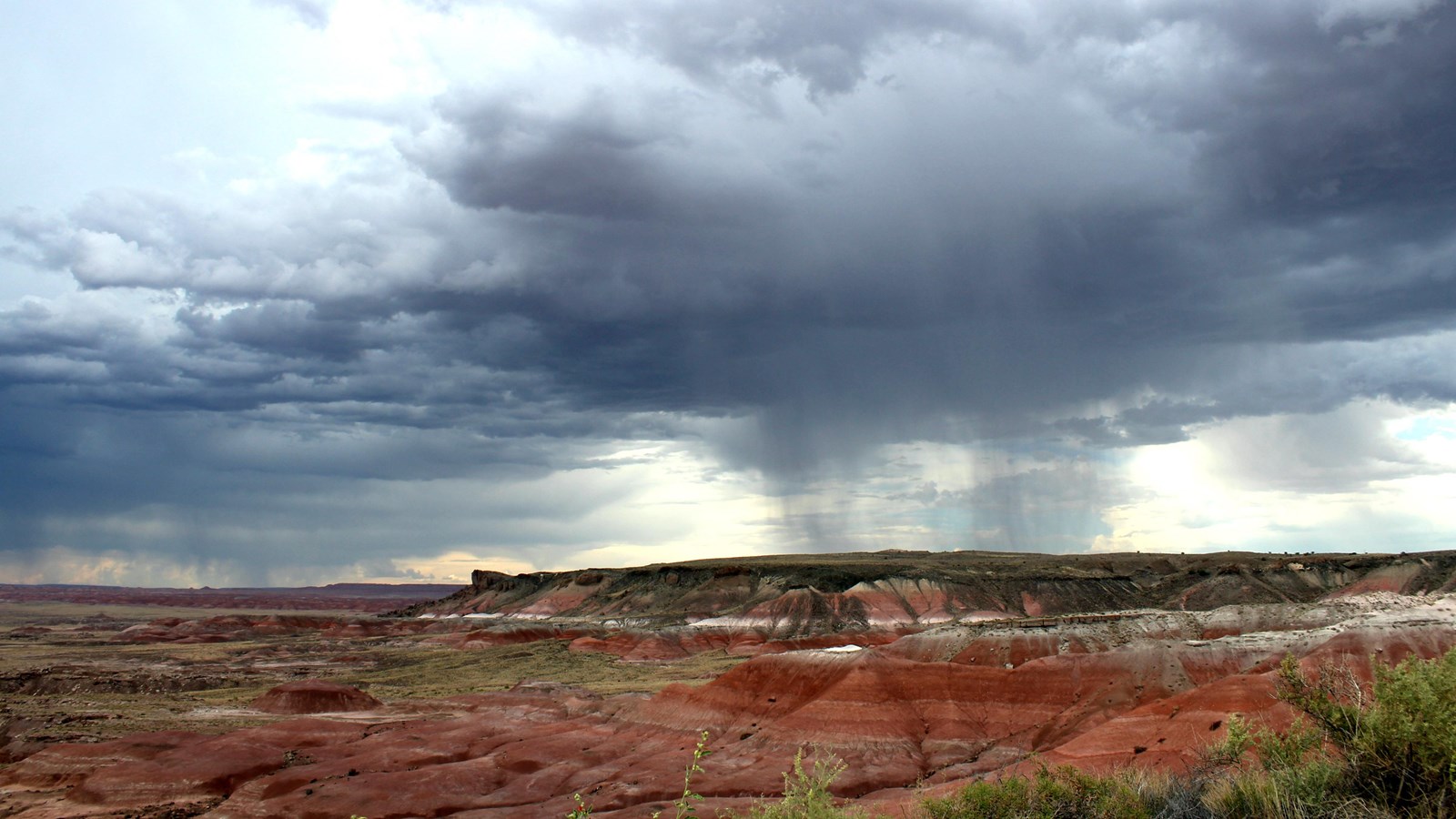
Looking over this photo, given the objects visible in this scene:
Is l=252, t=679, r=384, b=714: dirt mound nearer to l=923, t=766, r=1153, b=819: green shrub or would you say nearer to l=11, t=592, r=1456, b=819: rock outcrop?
l=11, t=592, r=1456, b=819: rock outcrop

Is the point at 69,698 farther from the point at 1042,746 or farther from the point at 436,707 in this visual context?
the point at 1042,746

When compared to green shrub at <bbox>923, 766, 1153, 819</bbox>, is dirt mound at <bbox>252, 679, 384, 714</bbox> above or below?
below

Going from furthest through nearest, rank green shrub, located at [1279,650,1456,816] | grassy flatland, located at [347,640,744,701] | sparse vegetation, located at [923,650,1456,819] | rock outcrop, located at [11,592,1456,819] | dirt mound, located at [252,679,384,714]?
grassy flatland, located at [347,640,744,701] → dirt mound, located at [252,679,384,714] → rock outcrop, located at [11,592,1456,819] → sparse vegetation, located at [923,650,1456,819] → green shrub, located at [1279,650,1456,816]

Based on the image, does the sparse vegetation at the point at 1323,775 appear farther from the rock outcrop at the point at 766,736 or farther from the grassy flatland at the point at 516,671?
the grassy flatland at the point at 516,671

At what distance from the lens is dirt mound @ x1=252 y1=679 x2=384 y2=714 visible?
69.6 metres

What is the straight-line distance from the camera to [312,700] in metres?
70.2

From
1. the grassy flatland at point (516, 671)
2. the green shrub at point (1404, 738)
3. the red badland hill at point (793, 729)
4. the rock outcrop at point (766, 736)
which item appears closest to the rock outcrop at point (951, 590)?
the grassy flatland at point (516, 671)

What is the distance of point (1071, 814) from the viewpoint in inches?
663

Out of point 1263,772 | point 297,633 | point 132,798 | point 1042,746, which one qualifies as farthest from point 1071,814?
point 297,633

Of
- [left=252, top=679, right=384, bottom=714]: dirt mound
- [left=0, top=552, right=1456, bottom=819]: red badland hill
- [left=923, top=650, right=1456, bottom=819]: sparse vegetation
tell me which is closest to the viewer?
[left=923, top=650, right=1456, bottom=819]: sparse vegetation

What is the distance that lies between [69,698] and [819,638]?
81740 mm

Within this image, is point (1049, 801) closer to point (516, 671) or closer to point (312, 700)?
point (312, 700)

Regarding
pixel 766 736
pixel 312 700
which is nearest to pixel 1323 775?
pixel 766 736

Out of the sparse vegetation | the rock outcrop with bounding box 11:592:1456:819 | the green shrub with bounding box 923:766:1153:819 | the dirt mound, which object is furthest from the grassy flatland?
the sparse vegetation
